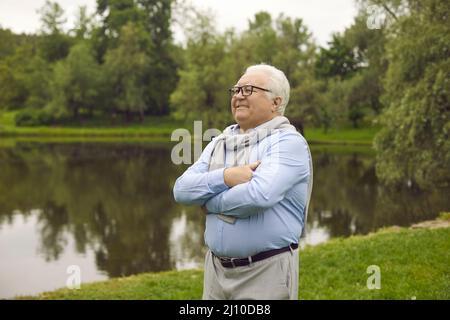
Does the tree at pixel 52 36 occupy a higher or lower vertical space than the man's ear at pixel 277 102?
higher

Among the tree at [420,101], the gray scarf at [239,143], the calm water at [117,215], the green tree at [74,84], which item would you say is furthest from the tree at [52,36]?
the gray scarf at [239,143]

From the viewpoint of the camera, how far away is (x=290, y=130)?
11.4 feet

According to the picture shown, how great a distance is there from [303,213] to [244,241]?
50 centimetres

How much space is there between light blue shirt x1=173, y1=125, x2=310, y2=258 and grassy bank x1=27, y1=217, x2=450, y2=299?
413 cm

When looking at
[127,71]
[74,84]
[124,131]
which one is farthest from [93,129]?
[127,71]

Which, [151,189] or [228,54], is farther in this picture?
[228,54]

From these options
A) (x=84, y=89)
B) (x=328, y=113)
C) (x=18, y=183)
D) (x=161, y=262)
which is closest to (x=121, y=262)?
(x=161, y=262)

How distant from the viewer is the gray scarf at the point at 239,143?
3512 millimetres

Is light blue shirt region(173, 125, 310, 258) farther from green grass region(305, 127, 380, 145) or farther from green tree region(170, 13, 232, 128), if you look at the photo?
green grass region(305, 127, 380, 145)

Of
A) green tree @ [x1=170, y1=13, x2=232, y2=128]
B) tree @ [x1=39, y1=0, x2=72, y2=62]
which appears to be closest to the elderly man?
green tree @ [x1=170, y1=13, x2=232, y2=128]

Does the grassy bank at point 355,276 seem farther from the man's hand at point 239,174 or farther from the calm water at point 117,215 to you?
the man's hand at point 239,174

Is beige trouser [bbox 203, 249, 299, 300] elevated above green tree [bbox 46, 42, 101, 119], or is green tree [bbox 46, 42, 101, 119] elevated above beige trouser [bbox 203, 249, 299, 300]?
green tree [bbox 46, 42, 101, 119]

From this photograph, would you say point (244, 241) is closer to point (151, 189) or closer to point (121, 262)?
point (121, 262)

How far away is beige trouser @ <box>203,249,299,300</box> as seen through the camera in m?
3.35
